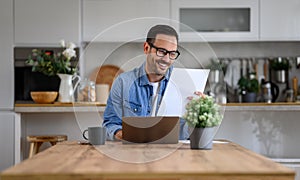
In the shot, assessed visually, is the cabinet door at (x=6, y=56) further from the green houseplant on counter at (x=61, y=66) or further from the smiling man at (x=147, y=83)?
the smiling man at (x=147, y=83)

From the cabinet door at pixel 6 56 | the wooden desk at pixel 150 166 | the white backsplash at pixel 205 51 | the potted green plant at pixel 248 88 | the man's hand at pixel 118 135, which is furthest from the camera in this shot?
the white backsplash at pixel 205 51

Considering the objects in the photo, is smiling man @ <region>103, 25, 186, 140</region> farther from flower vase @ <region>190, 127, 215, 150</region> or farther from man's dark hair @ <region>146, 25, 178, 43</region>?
flower vase @ <region>190, 127, 215, 150</region>

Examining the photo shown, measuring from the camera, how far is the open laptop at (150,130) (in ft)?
7.56

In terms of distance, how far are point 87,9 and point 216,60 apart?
55.3 inches

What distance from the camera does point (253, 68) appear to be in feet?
17.1

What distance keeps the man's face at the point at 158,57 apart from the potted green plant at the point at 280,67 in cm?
284

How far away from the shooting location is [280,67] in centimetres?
514

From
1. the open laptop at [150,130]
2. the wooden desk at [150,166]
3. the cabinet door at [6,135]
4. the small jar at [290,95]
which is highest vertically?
the small jar at [290,95]

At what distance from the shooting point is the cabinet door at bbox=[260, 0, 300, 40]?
4.86 m

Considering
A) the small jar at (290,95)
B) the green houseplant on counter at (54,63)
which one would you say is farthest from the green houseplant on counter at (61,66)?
the small jar at (290,95)

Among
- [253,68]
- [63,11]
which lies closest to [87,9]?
[63,11]

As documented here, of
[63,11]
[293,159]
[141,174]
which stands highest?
[63,11]

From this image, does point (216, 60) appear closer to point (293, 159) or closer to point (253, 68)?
point (253, 68)

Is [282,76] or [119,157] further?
[282,76]
